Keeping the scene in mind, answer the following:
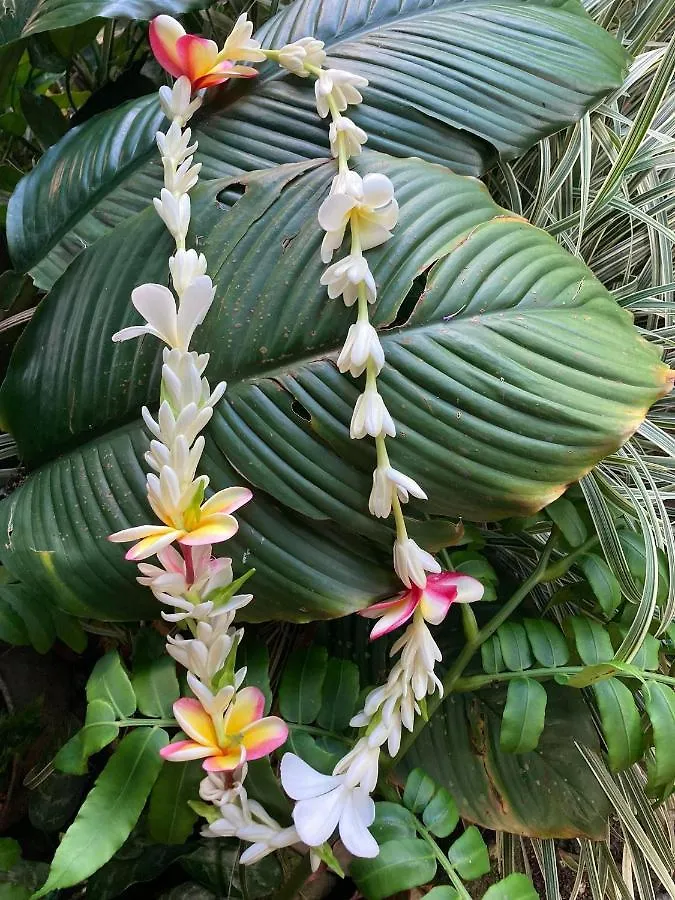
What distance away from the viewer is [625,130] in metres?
0.92

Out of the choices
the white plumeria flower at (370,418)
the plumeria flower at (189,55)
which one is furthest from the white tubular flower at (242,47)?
the white plumeria flower at (370,418)

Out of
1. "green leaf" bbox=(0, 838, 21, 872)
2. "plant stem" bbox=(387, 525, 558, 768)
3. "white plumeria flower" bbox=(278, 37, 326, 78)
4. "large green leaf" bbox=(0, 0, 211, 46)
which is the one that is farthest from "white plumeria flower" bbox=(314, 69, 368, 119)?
"green leaf" bbox=(0, 838, 21, 872)

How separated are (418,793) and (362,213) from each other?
489 millimetres

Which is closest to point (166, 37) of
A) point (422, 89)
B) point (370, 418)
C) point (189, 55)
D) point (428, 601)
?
point (189, 55)

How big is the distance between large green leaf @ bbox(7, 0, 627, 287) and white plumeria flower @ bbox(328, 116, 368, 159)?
0.13 meters

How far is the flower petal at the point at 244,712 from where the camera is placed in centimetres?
42

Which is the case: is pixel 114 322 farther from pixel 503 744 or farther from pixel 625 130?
pixel 625 130

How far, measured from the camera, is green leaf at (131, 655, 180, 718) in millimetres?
494

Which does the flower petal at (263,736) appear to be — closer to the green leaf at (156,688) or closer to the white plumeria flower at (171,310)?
the green leaf at (156,688)

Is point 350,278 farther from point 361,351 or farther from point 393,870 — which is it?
point 393,870

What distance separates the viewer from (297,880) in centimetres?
56

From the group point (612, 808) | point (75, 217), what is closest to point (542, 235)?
point (75, 217)

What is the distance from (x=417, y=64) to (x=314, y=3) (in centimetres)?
16

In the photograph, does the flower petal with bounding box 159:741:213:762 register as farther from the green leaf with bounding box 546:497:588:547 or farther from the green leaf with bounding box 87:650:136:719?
the green leaf with bounding box 546:497:588:547
